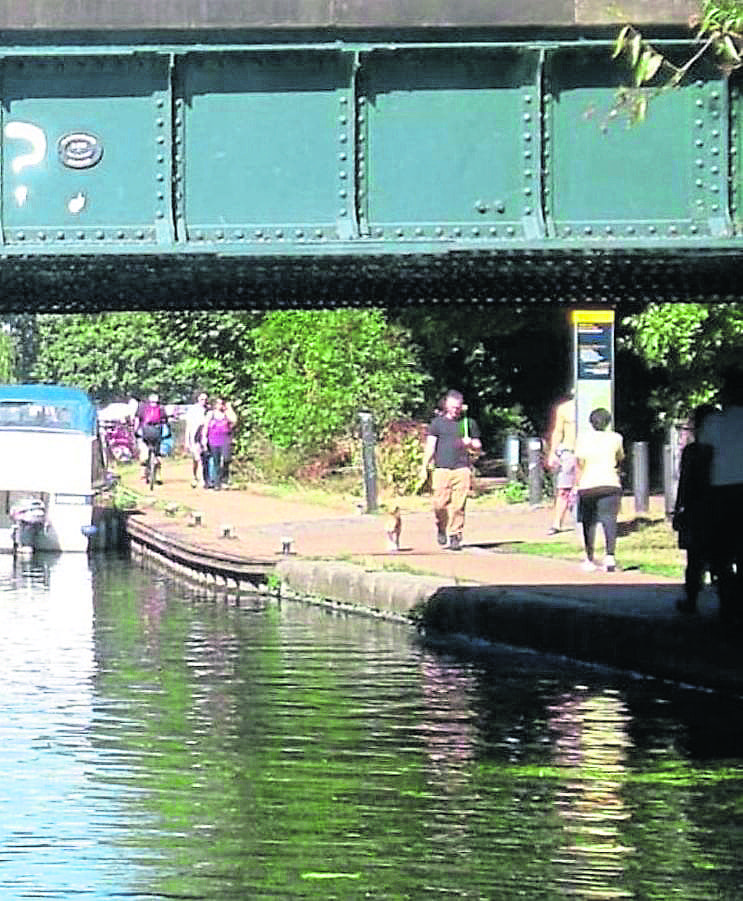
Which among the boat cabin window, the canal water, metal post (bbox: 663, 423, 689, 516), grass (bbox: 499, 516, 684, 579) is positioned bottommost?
→ the canal water

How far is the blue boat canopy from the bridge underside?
1507 cm

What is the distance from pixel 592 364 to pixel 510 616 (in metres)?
6.81

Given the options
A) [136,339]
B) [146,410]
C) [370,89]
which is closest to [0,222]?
[370,89]

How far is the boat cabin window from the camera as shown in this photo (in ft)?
106

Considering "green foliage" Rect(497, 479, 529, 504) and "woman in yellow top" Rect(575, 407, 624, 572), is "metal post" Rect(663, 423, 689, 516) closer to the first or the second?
"green foliage" Rect(497, 479, 529, 504)

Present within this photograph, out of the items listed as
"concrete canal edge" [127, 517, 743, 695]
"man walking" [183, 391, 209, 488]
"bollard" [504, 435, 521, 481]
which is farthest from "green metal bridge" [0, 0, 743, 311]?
"man walking" [183, 391, 209, 488]

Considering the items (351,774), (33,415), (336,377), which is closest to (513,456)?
(336,377)

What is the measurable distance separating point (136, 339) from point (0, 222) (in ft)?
224

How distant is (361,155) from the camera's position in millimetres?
12852

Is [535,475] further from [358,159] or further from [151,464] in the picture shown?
[358,159]

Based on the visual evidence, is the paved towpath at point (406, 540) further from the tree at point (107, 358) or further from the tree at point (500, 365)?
the tree at point (107, 358)

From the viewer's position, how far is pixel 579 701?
48.6 ft

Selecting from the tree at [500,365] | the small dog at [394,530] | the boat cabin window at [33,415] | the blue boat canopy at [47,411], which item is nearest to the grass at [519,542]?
the small dog at [394,530]

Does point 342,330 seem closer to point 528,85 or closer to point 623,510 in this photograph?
point 623,510
